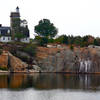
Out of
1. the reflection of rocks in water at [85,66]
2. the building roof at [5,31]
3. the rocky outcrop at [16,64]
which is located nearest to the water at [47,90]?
the rocky outcrop at [16,64]

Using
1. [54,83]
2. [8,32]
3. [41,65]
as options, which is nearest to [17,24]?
[8,32]

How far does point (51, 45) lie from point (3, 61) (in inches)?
837

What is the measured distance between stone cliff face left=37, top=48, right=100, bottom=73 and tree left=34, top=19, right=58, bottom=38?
1139 inches

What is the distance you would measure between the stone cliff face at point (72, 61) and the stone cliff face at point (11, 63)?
6.53 metres

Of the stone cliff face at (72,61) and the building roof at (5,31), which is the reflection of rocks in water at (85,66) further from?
the building roof at (5,31)

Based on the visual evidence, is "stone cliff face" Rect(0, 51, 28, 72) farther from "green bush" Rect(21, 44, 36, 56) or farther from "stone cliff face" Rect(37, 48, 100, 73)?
"stone cliff face" Rect(37, 48, 100, 73)

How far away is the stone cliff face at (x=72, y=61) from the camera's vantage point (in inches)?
4077

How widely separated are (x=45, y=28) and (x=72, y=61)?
107ft

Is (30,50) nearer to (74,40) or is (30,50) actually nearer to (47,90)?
(74,40)

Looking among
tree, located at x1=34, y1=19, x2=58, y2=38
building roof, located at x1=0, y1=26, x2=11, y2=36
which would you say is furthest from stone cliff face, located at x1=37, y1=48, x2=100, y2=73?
tree, located at x1=34, y1=19, x2=58, y2=38

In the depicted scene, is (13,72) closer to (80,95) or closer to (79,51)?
(79,51)

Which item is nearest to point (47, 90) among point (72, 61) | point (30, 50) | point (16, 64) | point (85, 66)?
point (16, 64)

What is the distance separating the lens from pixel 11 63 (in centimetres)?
9931

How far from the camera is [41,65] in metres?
103
